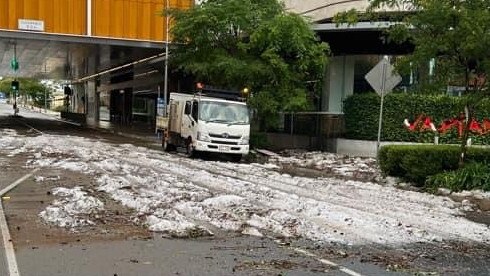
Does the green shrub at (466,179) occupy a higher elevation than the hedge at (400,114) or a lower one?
lower

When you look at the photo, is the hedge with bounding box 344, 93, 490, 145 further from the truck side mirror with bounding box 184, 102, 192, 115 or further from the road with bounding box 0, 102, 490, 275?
the road with bounding box 0, 102, 490, 275

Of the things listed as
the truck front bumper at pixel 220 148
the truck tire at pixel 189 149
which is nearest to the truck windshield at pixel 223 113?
the truck front bumper at pixel 220 148

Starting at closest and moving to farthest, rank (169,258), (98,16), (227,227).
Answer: (169,258)
(227,227)
(98,16)

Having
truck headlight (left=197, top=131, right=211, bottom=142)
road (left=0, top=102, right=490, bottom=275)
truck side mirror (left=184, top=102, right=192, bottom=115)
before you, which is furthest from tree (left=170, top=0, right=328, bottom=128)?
road (left=0, top=102, right=490, bottom=275)

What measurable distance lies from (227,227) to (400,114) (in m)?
18.3

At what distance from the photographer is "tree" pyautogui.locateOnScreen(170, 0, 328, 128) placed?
26016mm

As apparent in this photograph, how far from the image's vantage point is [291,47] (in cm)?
2622

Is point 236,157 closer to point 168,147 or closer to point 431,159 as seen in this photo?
point 168,147

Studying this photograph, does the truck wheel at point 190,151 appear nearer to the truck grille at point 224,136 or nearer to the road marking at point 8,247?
the truck grille at point 224,136

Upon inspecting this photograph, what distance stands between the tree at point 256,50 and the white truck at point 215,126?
2.88 meters

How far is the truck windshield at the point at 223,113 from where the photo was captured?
74.9ft

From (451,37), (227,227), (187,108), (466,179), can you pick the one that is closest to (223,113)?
(187,108)

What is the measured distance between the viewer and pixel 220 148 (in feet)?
74.2

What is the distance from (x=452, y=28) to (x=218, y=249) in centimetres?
894
